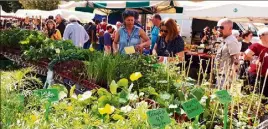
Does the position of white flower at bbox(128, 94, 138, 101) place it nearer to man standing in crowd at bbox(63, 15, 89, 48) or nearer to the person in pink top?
the person in pink top

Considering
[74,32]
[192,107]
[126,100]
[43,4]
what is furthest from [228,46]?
[43,4]

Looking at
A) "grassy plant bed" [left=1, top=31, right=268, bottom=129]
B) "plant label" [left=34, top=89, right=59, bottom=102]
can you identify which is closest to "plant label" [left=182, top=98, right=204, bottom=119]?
"grassy plant bed" [left=1, top=31, right=268, bottom=129]

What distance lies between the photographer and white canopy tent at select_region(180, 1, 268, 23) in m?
7.07

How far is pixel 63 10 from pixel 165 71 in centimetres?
971

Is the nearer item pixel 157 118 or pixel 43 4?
pixel 157 118

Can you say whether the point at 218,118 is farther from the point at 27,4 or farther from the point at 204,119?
the point at 27,4

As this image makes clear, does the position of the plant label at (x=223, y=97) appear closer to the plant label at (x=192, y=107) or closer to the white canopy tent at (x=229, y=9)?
the plant label at (x=192, y=107)

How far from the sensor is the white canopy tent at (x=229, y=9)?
707cm

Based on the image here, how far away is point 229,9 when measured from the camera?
755 cm

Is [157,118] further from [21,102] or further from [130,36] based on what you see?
[130,36]

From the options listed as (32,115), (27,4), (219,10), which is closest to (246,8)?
(219,10)

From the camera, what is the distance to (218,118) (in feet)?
8.18

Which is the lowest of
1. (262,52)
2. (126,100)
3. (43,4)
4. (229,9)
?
(126,100)

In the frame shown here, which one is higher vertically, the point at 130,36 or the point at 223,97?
the point at 130,36
